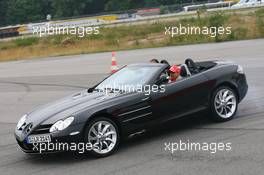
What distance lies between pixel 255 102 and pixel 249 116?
1222 mm

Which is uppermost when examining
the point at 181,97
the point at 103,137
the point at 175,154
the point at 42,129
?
the point at 181,97

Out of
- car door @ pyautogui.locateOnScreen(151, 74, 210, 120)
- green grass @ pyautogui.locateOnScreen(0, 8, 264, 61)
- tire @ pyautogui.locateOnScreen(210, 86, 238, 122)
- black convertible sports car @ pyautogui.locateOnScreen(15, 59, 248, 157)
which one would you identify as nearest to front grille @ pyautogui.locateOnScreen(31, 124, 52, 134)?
black convertible sports car @ pyautogui.locateOnScreen(15, 59, 248, 157)

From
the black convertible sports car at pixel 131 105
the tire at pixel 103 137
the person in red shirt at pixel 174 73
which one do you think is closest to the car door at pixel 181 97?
the black convertible sports car at pixel 131 105

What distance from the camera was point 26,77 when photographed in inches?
824

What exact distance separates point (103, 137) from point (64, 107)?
86 cm

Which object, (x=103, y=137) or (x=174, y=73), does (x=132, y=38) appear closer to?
(x=174, y=73)

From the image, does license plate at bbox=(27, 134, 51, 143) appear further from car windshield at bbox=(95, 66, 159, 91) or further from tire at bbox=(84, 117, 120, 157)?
car windshield at bbox=(95, 66, 159, 91)

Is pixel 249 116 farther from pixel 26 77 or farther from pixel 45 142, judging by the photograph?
pixel 26 77

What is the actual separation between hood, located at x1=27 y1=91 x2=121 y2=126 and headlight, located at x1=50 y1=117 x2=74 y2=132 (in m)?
0.09

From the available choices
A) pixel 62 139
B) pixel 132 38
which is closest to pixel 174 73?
pixel 62 139

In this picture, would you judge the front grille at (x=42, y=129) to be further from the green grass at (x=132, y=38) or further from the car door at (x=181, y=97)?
the green grass at (x=132, y=38)

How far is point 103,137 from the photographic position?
7293 millimetres

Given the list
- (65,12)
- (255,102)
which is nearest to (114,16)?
(65,12)

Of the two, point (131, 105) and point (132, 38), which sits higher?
point (131, 105)
